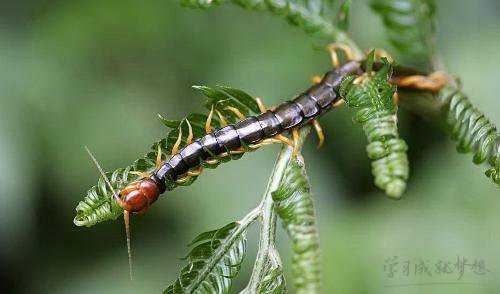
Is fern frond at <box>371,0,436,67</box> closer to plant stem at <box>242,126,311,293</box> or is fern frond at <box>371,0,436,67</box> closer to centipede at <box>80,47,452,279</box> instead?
centipede at <box>80,47,452,279</box>

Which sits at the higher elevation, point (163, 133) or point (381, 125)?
point (163, 133)

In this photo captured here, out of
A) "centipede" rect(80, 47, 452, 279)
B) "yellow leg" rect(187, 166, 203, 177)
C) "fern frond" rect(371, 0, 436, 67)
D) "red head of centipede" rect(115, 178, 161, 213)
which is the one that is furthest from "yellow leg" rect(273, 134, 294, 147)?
"fern frond" rect(371, 0, 436, 67)

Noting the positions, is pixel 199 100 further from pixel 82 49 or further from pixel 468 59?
pixel 468 59

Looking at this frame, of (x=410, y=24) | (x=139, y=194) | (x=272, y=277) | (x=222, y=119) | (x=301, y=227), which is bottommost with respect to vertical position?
(x=272, y=277)

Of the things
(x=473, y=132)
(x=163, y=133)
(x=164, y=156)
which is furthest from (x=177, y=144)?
(x=163, y=133)

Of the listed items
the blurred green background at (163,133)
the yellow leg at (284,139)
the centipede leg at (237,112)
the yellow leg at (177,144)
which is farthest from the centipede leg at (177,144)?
the blurred green background at (163,133)

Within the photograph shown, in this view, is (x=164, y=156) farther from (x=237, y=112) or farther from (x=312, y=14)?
(x=312, y=14)
